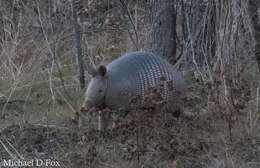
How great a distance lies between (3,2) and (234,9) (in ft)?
18.4

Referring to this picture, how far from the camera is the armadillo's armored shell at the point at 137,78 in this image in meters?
3.97

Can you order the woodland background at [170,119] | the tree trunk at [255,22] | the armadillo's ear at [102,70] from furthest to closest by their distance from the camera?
1. the tree trunk at [255,22]
2. the armadillo's ear at [102,70]
3. the woodland background at [170,119]

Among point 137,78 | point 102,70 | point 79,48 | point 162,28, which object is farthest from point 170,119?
point 162,28

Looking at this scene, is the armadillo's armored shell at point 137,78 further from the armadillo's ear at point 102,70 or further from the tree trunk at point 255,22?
the tree trunk at point 255,22

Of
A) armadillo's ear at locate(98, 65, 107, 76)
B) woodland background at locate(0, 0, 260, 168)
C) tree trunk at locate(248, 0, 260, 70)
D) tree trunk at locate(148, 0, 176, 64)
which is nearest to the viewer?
woodland background at locate(0, 0, 260, 168)

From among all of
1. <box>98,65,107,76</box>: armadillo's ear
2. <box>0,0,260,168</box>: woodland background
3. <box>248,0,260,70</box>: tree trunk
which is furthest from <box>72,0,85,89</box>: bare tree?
<box>248,0,260,70</box>: tree trunk

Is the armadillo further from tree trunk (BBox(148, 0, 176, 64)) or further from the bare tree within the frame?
tree trunk (BBox(148, 0, 176, 64))

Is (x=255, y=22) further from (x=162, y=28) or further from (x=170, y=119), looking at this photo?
(x=170, y=119)

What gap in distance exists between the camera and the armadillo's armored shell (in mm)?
3975

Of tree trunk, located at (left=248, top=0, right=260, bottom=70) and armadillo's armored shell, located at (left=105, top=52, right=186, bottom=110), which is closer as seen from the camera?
armadillo's armored shell, located at (left=105, top=52, right=186, bottom=110)

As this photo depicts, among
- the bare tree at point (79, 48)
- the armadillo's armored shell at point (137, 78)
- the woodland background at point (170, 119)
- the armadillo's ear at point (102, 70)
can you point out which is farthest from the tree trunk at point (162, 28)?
the armadillo's ear at point (102, 70)

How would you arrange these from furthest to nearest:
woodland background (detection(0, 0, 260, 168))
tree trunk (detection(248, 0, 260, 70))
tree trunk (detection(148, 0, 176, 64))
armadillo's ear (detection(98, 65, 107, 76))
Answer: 1. tree trunk (detection(148, 0, 176, 64))
2. tree trunk (detection(248, 0, 260, 70))
3. armadillo's ear (detection(98, 65, 107, 76))
4. woodland background (detection(0, 0, 260, 168))

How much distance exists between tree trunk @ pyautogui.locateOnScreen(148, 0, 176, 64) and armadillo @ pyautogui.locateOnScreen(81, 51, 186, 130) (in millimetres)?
1509

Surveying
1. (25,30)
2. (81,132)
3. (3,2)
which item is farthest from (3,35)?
(81,132)
